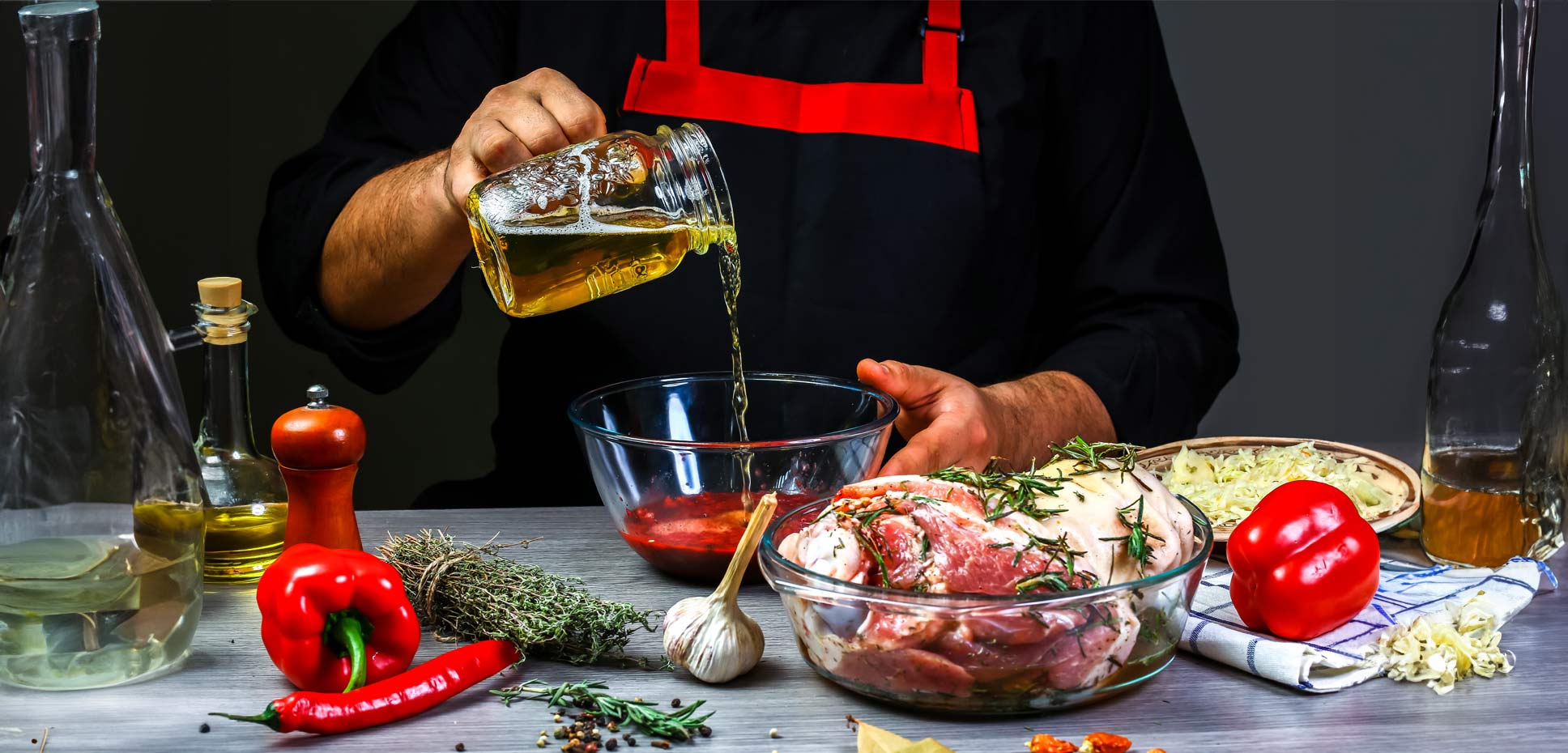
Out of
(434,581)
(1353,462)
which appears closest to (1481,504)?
(1353,462)

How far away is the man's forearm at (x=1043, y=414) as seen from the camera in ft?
6.86

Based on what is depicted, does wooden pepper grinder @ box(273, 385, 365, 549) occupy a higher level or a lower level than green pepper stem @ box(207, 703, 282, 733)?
higher

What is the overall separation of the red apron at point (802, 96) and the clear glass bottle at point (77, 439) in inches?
50.2

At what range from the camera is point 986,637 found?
1242 millimetres

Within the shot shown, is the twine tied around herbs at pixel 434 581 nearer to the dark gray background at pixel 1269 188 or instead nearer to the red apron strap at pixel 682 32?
the red apron strap at pixel 682 32

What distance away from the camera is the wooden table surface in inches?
50.6

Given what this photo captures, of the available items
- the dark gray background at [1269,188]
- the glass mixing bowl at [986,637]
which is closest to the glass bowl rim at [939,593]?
the glass mixing bowl at [986,637]

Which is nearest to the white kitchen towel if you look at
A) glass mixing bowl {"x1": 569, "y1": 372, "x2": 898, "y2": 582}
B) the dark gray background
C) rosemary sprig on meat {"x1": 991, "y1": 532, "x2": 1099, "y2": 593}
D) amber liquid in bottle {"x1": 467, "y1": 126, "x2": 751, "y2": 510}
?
rosemary sprig on meat {"x1": 991, "y1": 532, "x2": 1099, "y2": 593}

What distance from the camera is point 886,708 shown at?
1.35m

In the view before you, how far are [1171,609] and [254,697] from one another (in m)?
0.93

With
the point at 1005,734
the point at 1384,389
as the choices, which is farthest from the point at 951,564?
the point at 1384,389

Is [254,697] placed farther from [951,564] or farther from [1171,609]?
[1171,609]

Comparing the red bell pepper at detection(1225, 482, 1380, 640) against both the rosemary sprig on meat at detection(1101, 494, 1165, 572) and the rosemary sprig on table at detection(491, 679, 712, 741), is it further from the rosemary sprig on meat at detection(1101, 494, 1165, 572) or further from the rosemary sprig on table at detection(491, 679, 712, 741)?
the rosemary sprig on table at detection(491, 679, 712, 741)

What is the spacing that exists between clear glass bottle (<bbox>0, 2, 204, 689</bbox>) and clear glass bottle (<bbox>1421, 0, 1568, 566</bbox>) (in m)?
1.48
